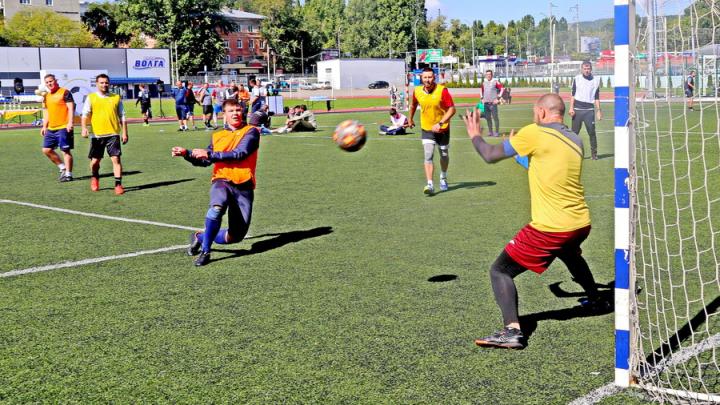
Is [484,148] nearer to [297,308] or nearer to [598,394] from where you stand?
[598,394]

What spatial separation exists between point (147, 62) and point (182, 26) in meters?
24.8

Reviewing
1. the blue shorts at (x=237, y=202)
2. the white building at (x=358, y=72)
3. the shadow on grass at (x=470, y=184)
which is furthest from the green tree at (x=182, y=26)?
the blue shorts at (x=237, y=202)

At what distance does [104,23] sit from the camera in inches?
5271

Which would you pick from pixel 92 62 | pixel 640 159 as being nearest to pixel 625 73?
pixel 640 159

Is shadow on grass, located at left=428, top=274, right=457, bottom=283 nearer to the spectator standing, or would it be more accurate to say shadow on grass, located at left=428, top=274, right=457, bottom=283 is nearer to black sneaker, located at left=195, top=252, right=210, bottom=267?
black sneaker, located at left=195, top=252, right=210, bottom=267

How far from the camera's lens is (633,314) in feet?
15.8

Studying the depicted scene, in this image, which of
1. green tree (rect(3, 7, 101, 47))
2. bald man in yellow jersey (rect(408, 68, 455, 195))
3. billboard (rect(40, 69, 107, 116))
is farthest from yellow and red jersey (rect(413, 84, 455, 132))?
green tree (rect(3, 7, 101, 47))

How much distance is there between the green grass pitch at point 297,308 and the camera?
4.89 meters

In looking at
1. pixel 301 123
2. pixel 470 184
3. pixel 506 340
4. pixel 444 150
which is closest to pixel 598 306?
pixel 506 340

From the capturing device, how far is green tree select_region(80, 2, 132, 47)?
5192 inches

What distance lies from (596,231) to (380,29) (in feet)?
458

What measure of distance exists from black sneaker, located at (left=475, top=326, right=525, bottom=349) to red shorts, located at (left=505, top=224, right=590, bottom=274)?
47 cm

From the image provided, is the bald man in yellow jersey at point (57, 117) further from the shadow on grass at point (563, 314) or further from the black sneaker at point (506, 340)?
the black sneaker at point (506, 340)

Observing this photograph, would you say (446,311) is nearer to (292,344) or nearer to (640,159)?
(292,344)
